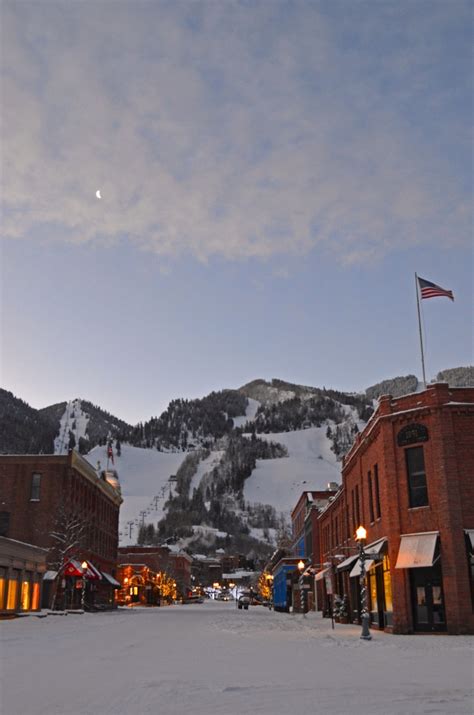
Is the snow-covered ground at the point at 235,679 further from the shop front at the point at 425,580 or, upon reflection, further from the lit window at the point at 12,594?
the lit window at the point at 12,594

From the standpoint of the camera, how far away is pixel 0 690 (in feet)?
38.5

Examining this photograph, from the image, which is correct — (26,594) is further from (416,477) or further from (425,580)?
(416,477)

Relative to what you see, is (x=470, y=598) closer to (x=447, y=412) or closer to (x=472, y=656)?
(x=447, y=412)

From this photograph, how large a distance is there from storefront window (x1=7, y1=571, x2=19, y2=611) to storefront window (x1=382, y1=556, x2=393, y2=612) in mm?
26132

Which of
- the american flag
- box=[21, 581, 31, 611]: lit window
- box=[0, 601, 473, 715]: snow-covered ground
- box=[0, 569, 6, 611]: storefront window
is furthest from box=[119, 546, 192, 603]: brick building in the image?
box=[0, 601, 473, 715]: snow-covered ground

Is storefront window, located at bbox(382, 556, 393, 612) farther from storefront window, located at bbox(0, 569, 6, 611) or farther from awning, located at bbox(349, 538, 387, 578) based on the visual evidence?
storefront window, located at bbox(0, 569, 6, 611)

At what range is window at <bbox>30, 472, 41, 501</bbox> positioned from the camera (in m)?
59.0

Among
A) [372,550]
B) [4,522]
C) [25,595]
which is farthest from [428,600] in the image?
[4,522]

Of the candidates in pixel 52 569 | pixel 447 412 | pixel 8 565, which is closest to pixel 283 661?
pixel 447 412

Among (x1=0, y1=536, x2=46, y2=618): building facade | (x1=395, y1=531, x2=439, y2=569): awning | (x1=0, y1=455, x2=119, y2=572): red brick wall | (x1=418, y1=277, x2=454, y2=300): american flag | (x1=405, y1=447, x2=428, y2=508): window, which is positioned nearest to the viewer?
(x1=395, y1=531, x2=439, y2=569): awning

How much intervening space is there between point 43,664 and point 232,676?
5.08 m

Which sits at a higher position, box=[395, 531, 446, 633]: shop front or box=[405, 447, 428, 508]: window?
box=[405, 447, 428, 508]: window

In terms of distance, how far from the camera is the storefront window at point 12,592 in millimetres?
45531

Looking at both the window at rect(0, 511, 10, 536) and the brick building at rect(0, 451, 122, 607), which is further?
the window at rect(0, 511, 10, 536)
